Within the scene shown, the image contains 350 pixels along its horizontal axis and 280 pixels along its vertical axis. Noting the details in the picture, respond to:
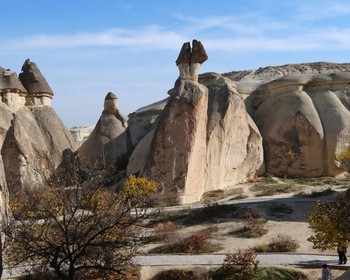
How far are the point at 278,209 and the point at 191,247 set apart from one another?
187 inches

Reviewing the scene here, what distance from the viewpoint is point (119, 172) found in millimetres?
23547

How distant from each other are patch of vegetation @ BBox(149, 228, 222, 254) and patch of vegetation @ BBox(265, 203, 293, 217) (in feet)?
11.6

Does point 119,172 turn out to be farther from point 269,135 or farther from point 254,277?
point 254,277

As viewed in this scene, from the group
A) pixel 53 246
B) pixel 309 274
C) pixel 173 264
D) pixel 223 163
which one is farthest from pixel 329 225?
pixel 223 163

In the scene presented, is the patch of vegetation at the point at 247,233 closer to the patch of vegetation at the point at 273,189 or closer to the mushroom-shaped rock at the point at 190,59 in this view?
the patch of vegetation at the point at 273,189

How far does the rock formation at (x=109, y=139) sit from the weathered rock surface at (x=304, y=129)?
737cm

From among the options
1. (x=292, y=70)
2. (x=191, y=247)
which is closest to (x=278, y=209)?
(x=191, y=247)

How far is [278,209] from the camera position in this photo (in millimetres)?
17078

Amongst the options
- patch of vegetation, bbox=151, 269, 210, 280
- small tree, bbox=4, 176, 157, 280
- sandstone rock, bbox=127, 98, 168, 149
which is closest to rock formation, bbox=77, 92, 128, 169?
sandstone rock, bbox=127, 98, 168, 149

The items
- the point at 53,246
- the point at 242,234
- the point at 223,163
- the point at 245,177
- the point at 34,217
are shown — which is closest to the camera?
the point at 53,246

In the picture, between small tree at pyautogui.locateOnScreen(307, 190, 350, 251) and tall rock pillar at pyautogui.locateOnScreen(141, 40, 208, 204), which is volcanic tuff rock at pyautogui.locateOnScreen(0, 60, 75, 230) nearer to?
tall rock pillar at pyautogui.locateOnScreen(141, 40, 208, 204)

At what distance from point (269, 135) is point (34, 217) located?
1854cm

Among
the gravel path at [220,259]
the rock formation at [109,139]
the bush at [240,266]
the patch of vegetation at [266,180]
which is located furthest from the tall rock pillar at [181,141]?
the bush at [240,266]

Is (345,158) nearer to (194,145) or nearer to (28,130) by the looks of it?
(194,145)
